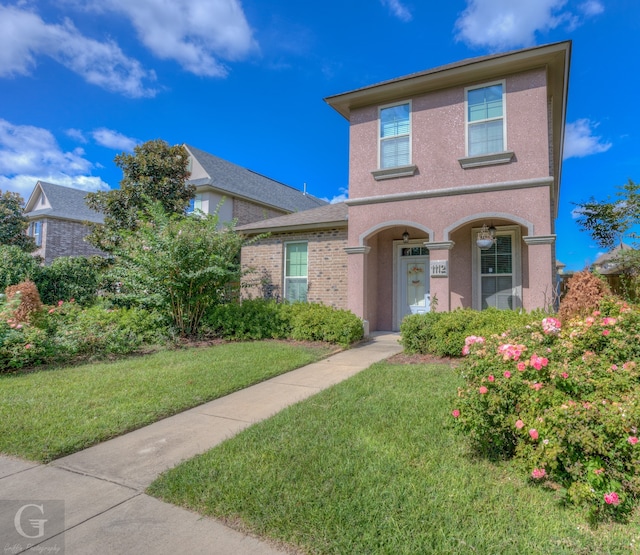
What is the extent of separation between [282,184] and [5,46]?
17.7m

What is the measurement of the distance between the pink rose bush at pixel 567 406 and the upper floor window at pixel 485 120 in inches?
245

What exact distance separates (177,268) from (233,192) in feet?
31.9

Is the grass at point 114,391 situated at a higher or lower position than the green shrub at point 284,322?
lower

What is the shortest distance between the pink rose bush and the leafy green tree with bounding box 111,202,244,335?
283 inches

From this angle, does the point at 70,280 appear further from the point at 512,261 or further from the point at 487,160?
the point at 512,261

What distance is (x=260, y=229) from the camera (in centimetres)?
1270

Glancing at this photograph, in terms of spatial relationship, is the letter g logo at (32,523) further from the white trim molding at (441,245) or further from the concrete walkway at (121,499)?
the white trim molding at (441,245)

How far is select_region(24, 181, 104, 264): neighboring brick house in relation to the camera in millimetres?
23219

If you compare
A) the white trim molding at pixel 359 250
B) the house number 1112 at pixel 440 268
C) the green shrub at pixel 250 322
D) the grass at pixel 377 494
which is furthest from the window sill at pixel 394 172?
the grass at pixel 377 494

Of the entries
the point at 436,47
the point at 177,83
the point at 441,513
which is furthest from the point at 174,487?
the point at 177,83

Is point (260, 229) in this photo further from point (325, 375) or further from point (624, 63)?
point (624, 63)

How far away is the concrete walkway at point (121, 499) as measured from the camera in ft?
7.38

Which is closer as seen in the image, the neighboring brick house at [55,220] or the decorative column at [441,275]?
the decorative column at [441,275]

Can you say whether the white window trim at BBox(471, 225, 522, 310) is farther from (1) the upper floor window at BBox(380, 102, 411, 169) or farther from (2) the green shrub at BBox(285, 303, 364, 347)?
(2) the green shrub at BBox(285, 303, 364, 347)
